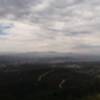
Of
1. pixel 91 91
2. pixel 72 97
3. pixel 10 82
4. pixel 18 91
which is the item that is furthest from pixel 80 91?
pixel 10 82

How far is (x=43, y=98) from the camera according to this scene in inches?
3066

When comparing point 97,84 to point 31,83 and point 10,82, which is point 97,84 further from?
point 10,82

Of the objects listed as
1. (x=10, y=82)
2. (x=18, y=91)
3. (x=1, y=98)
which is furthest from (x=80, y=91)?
(x=10, y=82)

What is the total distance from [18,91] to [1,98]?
35.4 ft

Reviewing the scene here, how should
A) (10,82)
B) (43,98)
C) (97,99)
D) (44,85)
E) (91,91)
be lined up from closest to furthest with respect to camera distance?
(97,99), (43,98), (91,91), (44,85), (10,82)

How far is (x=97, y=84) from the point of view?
341ft

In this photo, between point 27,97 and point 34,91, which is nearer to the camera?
point 27,97

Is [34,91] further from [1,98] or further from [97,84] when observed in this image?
[97,84]

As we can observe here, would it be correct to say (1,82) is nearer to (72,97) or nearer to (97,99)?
(72,97)

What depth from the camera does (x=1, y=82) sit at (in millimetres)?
109938

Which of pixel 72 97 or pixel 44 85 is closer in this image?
pixel 72 97

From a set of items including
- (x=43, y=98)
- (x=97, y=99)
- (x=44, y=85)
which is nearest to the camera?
(x=97, y=99)

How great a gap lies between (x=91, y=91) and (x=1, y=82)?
139ft

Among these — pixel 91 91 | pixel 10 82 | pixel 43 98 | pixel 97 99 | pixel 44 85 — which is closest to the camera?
pixel 97 99
